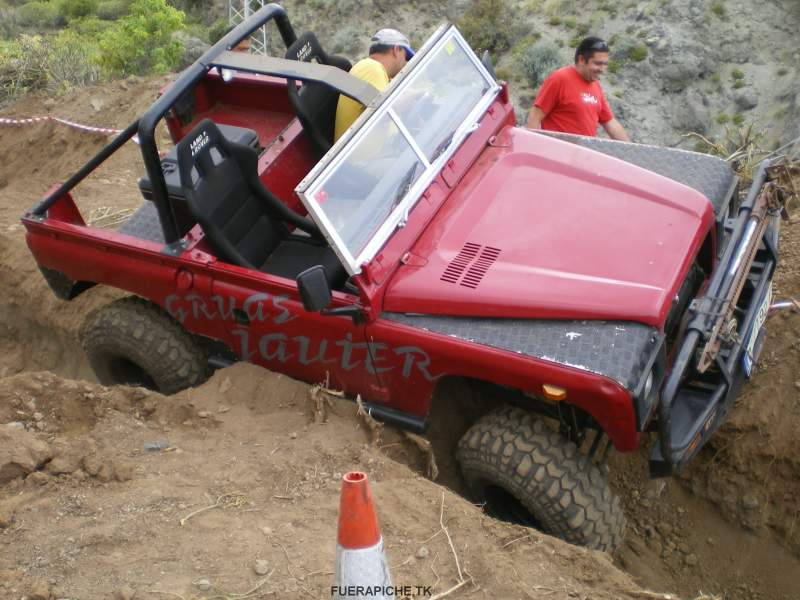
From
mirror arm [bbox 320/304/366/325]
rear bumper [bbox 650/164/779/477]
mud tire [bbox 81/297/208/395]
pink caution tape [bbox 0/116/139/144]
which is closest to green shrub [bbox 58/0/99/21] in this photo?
pink caution tape [bbox 0/116/139/144]

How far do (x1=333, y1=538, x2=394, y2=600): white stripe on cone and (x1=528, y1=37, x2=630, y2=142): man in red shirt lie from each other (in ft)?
12.7

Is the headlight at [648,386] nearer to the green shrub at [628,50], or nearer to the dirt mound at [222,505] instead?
the dirt mound at [222,505]

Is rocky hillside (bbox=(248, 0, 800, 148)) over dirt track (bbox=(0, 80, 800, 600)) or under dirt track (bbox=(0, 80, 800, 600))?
under

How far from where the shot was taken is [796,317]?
469 centimetres

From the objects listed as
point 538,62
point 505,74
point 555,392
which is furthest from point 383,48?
point 505,74

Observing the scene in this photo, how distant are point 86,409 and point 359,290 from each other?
60.0 inches

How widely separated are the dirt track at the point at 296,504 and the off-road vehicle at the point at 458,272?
0.33 m

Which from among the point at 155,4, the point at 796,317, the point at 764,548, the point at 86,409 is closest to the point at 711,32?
the point at 155,4

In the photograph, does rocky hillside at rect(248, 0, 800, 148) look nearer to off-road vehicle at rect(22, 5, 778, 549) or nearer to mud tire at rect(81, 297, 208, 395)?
off-road vehicle at rect(22, 5, 778, 549)

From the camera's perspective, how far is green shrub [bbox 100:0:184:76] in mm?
12652

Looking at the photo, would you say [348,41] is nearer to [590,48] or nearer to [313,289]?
[590,48]

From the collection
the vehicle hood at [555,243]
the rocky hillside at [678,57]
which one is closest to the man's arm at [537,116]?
the vehicle hood at [555,243]

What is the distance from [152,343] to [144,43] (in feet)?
32.3

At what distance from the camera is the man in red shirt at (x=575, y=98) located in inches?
228
